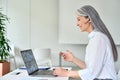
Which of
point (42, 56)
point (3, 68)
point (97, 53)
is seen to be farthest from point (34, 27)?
point (97, 53)

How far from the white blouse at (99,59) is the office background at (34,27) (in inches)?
159

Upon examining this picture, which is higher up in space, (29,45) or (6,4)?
(6,4)

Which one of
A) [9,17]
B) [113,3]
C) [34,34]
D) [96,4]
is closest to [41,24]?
[34,34]

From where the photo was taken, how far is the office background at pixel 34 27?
591 cm

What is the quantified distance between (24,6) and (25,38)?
83 centimetres

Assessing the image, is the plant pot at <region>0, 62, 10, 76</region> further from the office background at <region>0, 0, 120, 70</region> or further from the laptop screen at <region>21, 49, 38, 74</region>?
the office background at <region>0, 0, 120, 70</region>

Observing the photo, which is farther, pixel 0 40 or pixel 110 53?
pixel 0 40

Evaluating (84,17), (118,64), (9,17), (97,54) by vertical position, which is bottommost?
(118,64)

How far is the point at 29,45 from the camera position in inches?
236

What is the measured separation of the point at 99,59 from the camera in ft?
6.06

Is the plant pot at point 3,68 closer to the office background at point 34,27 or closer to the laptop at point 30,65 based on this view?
the laptop at point 30,65

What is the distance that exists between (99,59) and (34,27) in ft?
13.9

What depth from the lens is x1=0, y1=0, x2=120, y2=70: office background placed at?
19.4 feet

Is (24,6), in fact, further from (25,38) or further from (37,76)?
(37,76)
